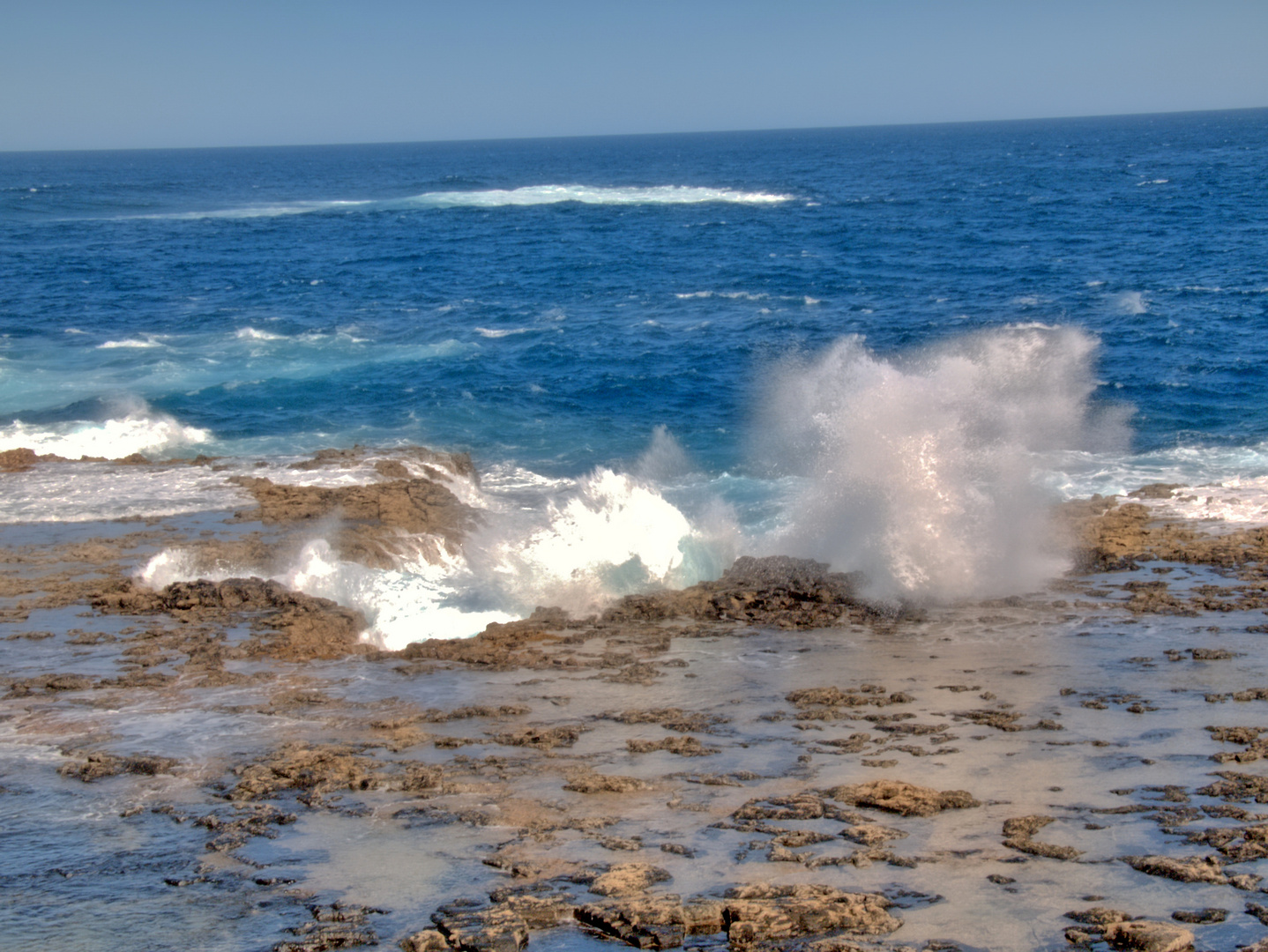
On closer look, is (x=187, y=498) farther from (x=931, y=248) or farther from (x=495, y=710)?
(x=931, y=248)

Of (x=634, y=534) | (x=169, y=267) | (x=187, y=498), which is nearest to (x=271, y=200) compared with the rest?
(x=169, y=267)

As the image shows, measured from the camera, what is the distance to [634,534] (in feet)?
43.4

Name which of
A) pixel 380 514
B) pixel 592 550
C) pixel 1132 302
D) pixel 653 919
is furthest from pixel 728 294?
pixel 653 919

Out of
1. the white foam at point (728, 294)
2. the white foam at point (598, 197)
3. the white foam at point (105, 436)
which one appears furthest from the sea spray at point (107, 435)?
the white foam at point (598, 197)

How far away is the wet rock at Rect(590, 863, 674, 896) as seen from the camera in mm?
6223

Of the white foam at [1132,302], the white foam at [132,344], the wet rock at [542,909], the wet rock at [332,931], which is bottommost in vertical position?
the wet rock at [332,931]

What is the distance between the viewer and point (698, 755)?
822 cm

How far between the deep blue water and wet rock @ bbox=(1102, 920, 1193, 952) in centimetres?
1369

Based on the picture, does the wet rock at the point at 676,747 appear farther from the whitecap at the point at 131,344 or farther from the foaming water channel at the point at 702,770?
the whitecap at the point at 131,344

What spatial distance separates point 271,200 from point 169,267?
35.9 metres

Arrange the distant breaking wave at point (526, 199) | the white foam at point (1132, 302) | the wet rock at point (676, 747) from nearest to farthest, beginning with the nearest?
the wet rock at point (676, 747)
the white foam at point (1132, 302)
the distant breaking wave at point (526, 199)

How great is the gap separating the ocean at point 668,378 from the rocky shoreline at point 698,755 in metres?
1.09

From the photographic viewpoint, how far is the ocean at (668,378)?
42.7 ft

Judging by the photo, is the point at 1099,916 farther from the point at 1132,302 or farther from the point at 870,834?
the point at 1132,302
